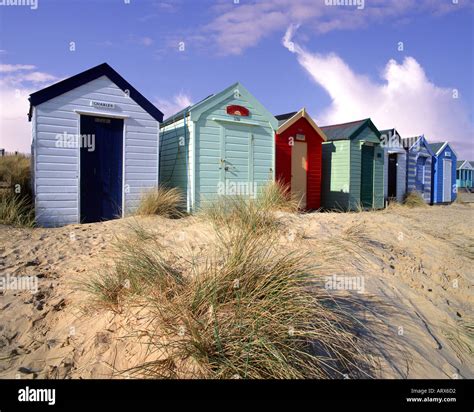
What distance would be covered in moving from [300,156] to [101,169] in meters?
6.87

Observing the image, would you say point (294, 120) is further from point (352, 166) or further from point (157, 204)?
point (157, 204)

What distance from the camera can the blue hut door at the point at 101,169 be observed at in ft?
28.3

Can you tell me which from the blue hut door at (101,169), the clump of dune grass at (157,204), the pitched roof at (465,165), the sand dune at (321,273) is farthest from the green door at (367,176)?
the pitched roof at (465,165)

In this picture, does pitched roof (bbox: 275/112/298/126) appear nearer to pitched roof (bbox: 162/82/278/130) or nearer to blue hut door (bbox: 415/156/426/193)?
pitched roof (bbox: 162/82/278/130)

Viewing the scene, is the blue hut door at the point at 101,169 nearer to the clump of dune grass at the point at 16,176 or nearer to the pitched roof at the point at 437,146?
the clump of dune grass at the point at 16,176

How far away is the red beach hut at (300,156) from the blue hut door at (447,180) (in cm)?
1036

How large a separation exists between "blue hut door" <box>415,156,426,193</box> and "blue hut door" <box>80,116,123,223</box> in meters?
15.0

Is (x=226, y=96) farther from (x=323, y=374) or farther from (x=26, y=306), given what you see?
(x=323, y=374)

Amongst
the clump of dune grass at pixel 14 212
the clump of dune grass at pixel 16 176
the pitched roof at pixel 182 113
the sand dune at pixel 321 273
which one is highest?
the pitched roof at pixel 182 113

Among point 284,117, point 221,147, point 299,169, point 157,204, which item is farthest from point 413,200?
point 157,204

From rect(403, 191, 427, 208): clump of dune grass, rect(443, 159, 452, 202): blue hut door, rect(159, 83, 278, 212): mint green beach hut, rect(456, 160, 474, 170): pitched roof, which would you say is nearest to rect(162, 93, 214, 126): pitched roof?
rect(159, 83, 278, 212): mint green beach hut

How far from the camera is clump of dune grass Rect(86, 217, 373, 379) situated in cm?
270

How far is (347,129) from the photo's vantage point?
14070mm
